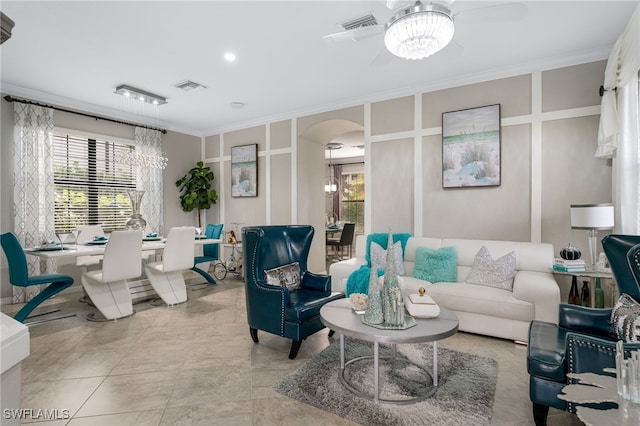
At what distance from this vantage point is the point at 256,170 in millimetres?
6098

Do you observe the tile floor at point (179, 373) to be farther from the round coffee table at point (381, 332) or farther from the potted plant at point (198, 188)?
the potted plant at point (198, 188)

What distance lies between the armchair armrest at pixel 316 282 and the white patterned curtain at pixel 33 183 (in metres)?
3.82

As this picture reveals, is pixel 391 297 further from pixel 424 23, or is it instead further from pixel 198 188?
pixel 198 188

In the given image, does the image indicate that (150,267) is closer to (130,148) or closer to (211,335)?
(211,335)

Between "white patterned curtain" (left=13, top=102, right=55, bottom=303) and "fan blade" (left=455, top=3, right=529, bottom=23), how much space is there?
5343mm

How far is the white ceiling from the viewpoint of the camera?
8.93ft

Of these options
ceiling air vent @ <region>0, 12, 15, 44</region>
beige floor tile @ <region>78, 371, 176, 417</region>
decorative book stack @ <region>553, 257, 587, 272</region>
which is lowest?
beige floor tile @ <region>78, 371, 176, 417</region>

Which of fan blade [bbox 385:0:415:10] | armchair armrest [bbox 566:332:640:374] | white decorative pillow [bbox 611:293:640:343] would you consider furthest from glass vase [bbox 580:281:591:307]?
fan blade [bbox 385:0:415:10]

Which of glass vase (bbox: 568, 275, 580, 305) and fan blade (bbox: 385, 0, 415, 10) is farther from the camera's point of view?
glass vase (bbox: 568, 275, 580, 305)

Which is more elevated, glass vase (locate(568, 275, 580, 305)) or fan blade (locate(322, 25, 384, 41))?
fan blade (locate(322, 25, 384, 41))

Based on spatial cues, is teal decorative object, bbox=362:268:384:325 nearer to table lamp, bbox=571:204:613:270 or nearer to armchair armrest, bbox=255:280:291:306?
armchair armrest, bbox=255:280:291:306

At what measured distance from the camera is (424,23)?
6.79 feet

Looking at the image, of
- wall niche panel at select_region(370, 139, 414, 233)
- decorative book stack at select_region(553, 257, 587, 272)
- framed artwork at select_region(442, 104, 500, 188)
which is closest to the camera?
decorative book stack at select_region(553, 257, 587, 272)

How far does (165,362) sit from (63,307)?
2465 mm
